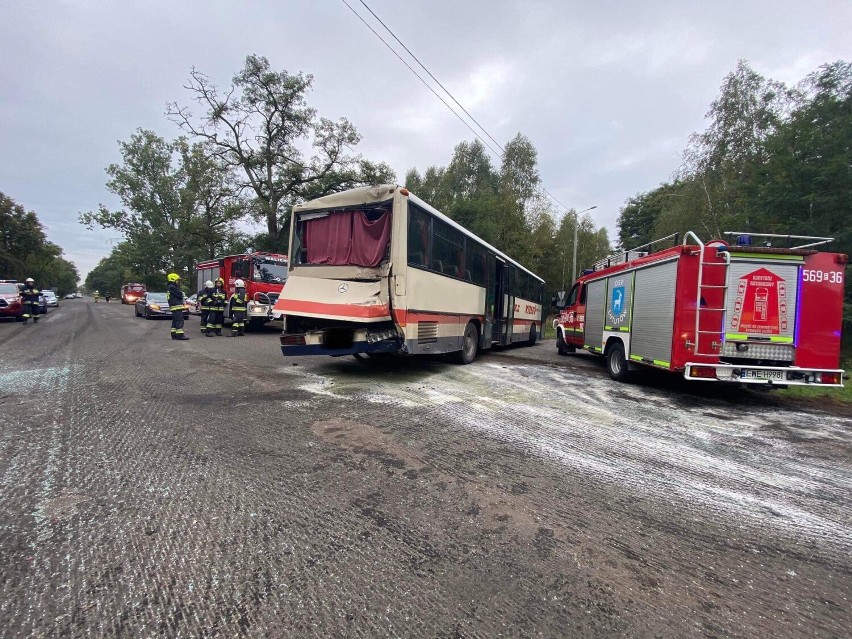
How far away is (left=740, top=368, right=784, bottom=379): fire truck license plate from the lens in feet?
19.4

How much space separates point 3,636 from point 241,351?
880 cm

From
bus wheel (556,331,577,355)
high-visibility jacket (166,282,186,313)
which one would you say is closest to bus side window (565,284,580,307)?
bus wheel (556,331,577,355)

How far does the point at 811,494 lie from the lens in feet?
10.7

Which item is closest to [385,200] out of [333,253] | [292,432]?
[333,253]

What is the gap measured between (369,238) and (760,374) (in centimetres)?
633

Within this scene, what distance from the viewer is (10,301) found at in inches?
674

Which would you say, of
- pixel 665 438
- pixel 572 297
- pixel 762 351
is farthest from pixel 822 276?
pixel 572 297

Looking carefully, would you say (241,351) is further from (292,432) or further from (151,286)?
(151,286)

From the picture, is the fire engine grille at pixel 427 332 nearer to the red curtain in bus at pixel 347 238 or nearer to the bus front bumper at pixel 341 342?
the bus front bumper at pixel 341 342

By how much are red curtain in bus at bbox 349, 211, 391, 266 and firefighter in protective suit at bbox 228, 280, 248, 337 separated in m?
8.39

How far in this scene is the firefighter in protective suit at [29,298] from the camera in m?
16.4

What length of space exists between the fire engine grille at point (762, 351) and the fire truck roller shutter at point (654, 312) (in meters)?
0.82

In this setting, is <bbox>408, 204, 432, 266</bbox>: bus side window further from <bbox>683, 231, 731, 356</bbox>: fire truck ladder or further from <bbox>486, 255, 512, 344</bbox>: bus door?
<bbox>683, 231, 731, 356</bbox>: fire truck ladder

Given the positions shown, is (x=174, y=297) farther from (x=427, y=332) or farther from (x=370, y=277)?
(x=427, y=332)
